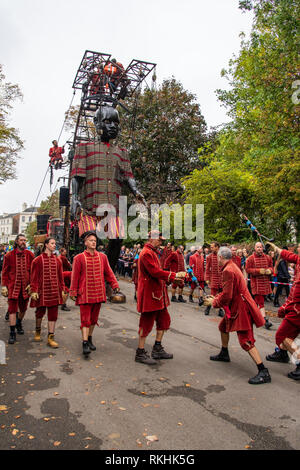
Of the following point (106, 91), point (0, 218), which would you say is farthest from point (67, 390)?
point (0, 218)

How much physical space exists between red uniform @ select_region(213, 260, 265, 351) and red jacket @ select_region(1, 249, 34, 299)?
3.56 m

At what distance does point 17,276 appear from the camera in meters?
6.52

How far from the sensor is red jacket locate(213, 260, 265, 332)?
15.5ft

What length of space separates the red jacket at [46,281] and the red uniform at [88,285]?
574 millimetres

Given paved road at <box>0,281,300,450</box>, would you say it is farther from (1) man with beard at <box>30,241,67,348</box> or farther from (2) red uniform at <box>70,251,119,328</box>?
(2) red uniform at <box>70,251,119,328</box>

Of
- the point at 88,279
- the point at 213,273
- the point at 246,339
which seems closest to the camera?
the point at 246,339

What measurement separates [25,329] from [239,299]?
4.36m

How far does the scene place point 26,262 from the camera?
6.69 metres

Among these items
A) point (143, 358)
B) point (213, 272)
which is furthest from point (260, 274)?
point (143, 358)

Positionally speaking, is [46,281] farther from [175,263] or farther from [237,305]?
[175,263]

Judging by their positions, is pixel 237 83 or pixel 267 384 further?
pixel 237 83

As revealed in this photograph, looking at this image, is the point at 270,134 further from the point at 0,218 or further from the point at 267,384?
the point at 0,218

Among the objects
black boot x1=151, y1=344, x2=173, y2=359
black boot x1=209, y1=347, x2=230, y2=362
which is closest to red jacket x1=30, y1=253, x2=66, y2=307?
black boot x1=151, y1=344, x2=173, y2=359

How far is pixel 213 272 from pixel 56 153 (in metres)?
9.27
